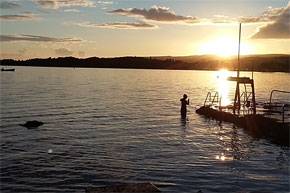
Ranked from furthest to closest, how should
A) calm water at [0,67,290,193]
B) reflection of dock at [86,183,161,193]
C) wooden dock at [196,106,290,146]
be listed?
wooden dock at [196,106,290,146]
calm water at [0,67,290,193]
reflection of dock at [86,183,161,193]

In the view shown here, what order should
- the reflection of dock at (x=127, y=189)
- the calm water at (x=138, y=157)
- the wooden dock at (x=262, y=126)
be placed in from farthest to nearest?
1. the wooden dock at (x=262, y=126)
2. the calm water at (x=138, y=157)
3. the reflection of dock at (x=127, y=189)

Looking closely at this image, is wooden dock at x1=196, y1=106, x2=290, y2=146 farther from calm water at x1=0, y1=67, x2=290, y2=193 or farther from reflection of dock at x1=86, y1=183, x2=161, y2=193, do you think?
reflection of dock at x1=86, y1=183, x2=161, y2=193

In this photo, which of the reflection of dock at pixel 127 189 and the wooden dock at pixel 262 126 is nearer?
the reflection of dock at pixel 127 189

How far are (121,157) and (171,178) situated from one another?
443cm

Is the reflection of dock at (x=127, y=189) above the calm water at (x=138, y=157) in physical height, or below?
above

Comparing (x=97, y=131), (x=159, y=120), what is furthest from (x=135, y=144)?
(x=159, y=120)

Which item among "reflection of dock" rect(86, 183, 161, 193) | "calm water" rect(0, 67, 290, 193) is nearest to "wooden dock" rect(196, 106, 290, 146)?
"calm water" rect(0, 67, 290, 193)

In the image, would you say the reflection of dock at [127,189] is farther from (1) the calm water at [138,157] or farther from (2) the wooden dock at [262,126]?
(2) the wooden dock at [262,126]

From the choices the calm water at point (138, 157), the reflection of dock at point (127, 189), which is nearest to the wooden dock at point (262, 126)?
the calm water at point (138, 157)

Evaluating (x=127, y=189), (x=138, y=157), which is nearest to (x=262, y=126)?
(x=138, y=157)

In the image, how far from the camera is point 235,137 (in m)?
26.6

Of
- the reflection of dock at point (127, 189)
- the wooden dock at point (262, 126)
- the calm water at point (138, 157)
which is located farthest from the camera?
the wooden dock at point (262, 126)

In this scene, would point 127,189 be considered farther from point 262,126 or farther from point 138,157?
point 262,126

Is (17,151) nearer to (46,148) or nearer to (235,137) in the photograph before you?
(46,148)
